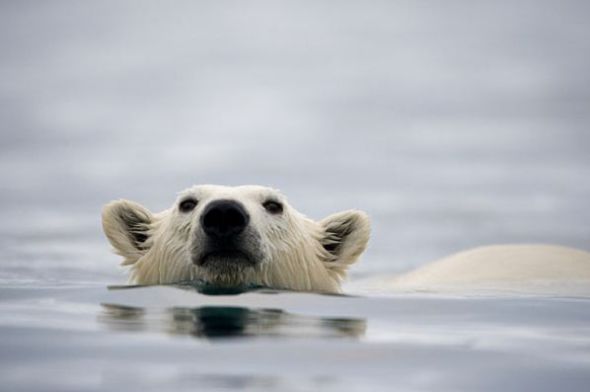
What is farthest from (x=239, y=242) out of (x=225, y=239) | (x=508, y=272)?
(x=508, y=272)

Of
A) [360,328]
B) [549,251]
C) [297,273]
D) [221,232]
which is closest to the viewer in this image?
[360,328]

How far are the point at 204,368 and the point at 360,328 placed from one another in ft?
5.83

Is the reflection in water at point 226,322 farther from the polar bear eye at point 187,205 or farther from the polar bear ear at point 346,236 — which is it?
the polar bear ear at point 346,236

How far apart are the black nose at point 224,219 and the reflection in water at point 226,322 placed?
3.73 feet

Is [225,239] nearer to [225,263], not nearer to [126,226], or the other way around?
[225,263]

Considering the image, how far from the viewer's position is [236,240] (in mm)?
8484

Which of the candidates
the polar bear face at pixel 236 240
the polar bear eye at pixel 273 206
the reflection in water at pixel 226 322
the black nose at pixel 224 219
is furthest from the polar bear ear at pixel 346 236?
the reflection in water at pixel 226 322

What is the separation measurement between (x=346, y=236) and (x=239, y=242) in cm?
216

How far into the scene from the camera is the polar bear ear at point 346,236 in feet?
33.9

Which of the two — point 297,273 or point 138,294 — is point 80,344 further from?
point 297,273

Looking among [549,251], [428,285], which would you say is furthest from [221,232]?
[549,251]

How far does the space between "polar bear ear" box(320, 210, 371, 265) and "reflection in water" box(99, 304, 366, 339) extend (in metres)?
3.11

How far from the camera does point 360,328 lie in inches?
257

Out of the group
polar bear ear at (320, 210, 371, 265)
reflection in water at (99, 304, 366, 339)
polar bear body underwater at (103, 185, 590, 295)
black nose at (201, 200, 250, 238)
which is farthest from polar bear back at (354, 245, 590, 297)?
reflection in water at (99, 304, 366, 339)
